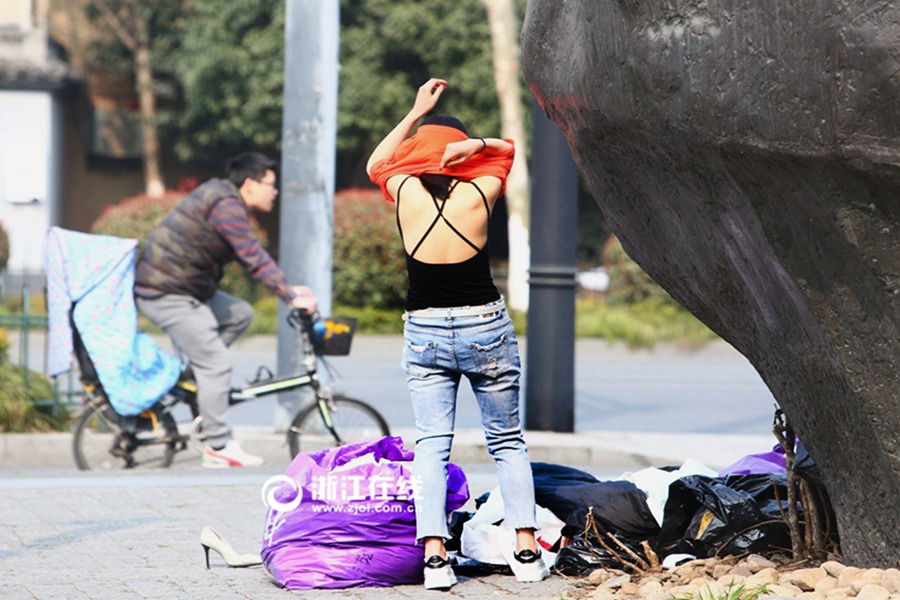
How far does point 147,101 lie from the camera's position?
29953 millimetres

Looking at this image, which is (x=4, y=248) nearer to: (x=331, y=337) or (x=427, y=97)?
(x=331, y=337)

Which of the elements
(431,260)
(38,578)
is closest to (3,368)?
(38,578)

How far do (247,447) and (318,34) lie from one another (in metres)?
2.95

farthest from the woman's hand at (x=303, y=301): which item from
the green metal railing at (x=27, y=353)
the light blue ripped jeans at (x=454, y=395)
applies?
the light blue ripped jeans at (x=454, y=395)

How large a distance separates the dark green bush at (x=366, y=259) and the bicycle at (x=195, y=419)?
13.0 m

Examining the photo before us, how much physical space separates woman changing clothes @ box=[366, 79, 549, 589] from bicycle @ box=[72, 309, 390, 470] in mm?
3409

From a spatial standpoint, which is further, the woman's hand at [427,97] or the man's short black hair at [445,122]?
the woman's hand at [427,97]

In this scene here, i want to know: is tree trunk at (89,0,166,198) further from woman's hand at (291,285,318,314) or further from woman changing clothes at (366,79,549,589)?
woman changing clothes at (366,79,549,589)

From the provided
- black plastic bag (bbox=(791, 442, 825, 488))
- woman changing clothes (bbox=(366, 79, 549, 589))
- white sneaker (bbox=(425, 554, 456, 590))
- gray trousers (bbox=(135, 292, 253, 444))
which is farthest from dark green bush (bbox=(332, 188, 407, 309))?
black plastic bag (bbox=(791, 442, 825, 488))

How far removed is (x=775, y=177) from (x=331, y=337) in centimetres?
518

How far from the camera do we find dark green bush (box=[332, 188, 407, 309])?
22.0 meters

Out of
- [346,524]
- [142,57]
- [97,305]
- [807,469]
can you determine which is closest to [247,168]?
[97,305]

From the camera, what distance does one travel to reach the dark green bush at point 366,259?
2197 centimetres

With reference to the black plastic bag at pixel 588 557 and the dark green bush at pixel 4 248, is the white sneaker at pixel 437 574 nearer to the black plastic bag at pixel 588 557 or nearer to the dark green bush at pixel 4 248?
the black plastic bag at pixel 588 557
